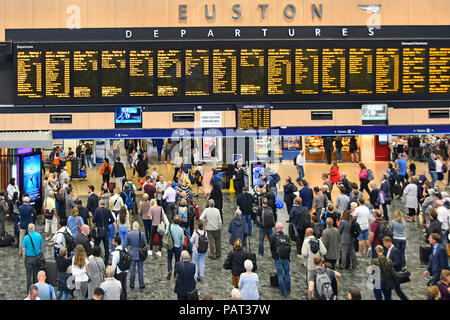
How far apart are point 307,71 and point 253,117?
2.33m

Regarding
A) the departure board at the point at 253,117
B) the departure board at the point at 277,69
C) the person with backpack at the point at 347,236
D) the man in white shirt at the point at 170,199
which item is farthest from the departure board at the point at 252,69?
the person with backpack at the point at 347,236

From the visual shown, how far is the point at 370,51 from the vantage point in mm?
20156

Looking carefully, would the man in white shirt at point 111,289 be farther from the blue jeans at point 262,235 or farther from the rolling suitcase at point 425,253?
the rolling suitcase at point 425,253

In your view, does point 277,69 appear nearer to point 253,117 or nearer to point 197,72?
point 253,117

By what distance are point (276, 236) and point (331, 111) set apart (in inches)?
352

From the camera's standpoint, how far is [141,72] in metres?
19.8

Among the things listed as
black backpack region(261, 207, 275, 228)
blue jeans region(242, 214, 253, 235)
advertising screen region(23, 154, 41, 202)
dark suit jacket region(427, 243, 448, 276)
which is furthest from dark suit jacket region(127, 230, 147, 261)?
advertising screen region(23, 154, 41, 202)

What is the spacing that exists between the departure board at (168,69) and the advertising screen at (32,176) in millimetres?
4982

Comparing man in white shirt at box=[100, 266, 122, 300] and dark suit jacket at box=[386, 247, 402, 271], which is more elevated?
dark suit jacket at box=[386, 247, 402, 271]

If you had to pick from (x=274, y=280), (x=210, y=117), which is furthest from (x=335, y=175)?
(x=274, y=280)

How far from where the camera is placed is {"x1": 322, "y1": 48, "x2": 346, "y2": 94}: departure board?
20.1 m

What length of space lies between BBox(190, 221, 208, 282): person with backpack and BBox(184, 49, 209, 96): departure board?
7.46m

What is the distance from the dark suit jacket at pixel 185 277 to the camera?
11164 millimetres

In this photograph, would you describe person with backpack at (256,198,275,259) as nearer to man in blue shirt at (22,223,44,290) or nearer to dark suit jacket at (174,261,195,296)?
dark suit jacket at (174,261,195,296)
